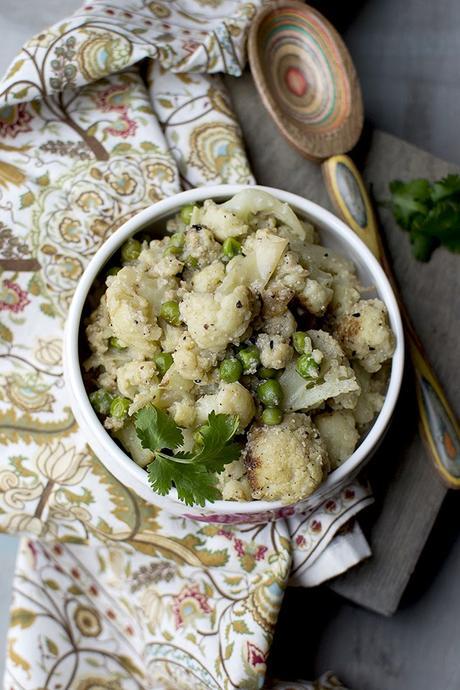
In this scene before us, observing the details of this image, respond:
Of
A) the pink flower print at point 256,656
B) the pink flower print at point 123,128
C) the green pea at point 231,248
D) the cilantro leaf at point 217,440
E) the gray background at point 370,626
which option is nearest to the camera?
the cilantro leaf at point 217,440

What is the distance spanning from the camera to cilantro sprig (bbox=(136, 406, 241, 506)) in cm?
129

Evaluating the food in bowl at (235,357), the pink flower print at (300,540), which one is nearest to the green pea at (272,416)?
the food in bowl at (235,357)

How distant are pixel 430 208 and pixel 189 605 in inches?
39.4

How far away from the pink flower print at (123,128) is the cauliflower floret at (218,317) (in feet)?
2.12

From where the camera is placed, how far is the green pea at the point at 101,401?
4.76 ft

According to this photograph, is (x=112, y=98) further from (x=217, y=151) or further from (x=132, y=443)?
(x=132, y=443)

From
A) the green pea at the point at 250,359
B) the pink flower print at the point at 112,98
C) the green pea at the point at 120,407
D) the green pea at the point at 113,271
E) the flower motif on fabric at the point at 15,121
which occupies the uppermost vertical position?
the pink flower print at the point at 112,98

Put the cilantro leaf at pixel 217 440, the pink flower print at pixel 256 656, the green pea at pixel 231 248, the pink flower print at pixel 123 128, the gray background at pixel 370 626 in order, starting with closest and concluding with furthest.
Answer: the cilantro leaf at pixel 217 440 → the green pea at pixel 231 248 → the pink flower print at pixel 256 656 → the pink flower print at pixel 123 128 → the gray background at pixel 370 626

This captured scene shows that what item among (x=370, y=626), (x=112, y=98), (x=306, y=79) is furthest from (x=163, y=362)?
(x=370, y=626)

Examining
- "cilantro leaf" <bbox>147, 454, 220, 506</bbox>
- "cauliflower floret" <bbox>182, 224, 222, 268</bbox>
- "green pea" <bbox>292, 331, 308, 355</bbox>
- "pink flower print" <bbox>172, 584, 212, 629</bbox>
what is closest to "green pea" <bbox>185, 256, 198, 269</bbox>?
"cauliflower floret" <bbox>182, 224, 222, 268</bbox>

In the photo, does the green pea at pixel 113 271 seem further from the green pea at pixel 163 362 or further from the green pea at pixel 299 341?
the green pea at pixel 299 341

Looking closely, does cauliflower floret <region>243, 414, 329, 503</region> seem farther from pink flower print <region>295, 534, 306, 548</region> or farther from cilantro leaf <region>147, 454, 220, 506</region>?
pink flower print <region>295, 534, 306, 548</region>

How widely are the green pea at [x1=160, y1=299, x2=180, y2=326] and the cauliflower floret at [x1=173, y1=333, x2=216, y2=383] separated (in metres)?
0.04

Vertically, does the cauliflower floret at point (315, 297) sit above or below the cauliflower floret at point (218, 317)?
above
